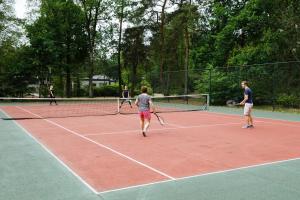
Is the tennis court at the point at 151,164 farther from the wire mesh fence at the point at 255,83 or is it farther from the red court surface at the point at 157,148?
the wire mesh fence at the point at 255,83

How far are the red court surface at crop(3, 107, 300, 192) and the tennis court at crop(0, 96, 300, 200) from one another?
0.06 ft

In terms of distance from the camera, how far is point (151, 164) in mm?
7492

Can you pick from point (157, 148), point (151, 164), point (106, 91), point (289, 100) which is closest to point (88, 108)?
point (289, 100)

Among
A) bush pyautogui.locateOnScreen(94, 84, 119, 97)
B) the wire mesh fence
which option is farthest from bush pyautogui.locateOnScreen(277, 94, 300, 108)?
bush pyautogui.locateOnScreen(94, 84, 119, 97)

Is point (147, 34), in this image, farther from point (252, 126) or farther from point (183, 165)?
point (183, 165)

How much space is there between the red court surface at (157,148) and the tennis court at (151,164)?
0.7 inches

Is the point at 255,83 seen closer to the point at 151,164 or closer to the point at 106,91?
the point at 151,164

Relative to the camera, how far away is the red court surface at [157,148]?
684 centimetres

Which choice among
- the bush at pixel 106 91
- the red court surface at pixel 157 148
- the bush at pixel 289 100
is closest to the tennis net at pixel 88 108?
the bush at pixel 289 100

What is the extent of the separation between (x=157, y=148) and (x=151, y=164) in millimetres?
1845

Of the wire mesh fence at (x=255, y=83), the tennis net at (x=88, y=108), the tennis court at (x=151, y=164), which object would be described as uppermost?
the wire mesh fence at (x=255, y=83)

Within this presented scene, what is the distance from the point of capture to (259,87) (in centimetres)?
2328

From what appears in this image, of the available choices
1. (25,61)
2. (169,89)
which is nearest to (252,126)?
(169,89)

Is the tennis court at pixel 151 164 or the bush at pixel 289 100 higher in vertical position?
the bush at pixel 289 100
